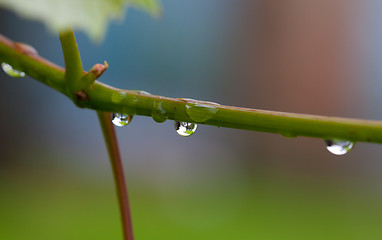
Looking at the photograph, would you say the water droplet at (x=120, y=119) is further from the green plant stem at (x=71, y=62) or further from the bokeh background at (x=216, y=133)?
the bokeh background at (x=216, y=133)

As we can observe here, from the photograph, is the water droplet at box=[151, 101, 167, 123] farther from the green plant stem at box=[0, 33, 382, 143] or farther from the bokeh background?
the bokeh background

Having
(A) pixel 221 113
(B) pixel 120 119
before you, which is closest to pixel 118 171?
(B) pixel 120 119

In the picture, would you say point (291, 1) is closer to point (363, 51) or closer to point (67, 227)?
point (363, 51)

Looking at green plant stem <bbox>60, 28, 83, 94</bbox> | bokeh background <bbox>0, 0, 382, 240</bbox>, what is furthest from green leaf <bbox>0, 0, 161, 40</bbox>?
bokeh background <bbox>0, 0, 382, 240</bbox>

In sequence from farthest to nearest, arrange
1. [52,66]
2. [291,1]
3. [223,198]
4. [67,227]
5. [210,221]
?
[291,1]
[223,198]
[210,221]
[67,227]
[52,66]

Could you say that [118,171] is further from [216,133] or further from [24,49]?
[216,133]

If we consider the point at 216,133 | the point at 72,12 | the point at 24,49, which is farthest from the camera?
the point at 216,133

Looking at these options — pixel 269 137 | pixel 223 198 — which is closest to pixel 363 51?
pixel 269 137
